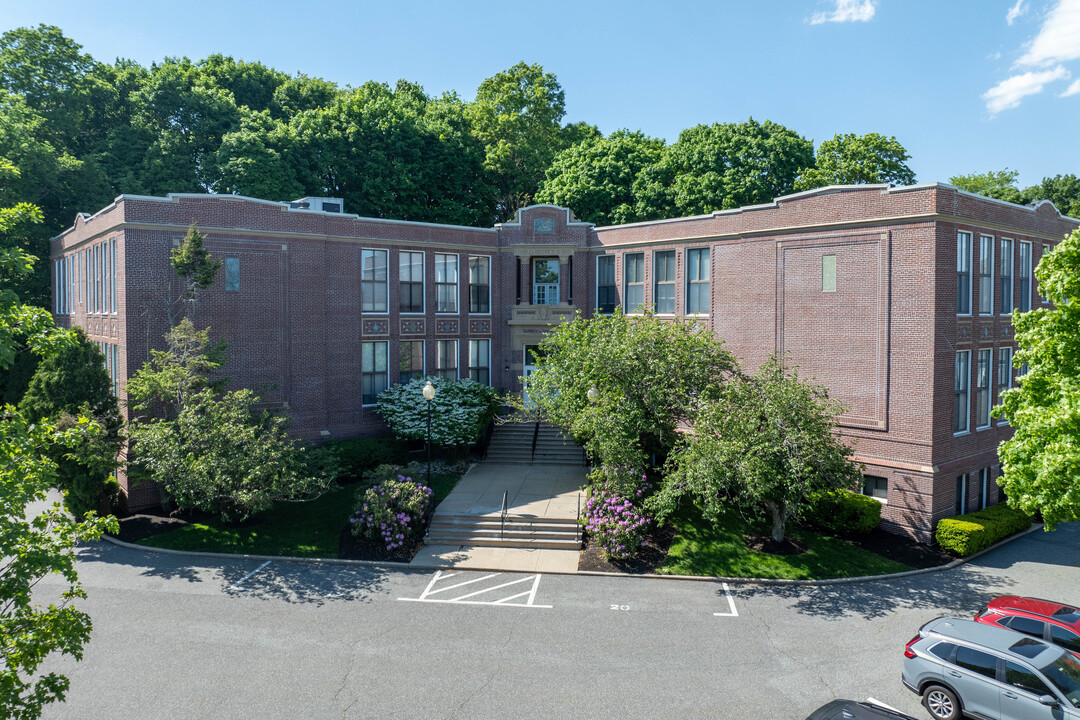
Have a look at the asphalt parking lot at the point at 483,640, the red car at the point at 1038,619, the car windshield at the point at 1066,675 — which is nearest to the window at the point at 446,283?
the asphalt parking lot at the point at 483,640

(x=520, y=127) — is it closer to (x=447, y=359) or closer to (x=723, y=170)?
(x=723, y=170)

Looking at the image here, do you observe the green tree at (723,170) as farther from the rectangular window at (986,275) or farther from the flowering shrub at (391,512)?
the flowering shrub at (391,512)

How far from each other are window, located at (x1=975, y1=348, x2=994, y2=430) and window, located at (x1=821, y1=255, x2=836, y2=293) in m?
5.81

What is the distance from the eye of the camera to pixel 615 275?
1283 inches

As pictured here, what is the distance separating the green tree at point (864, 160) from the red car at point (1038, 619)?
33.6 m

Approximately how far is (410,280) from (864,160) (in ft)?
104

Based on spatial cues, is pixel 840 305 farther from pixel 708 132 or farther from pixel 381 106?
pixel 381 106

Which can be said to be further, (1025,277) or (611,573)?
(1025,277)

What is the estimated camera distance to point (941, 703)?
42.7 ft

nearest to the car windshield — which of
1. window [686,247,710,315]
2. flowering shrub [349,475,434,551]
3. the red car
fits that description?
the red car

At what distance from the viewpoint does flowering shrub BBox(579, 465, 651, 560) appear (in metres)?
20.6

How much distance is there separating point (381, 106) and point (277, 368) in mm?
23765

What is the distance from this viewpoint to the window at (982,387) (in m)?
25.0

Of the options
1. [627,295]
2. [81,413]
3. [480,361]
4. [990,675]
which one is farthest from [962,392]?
[81,413]
